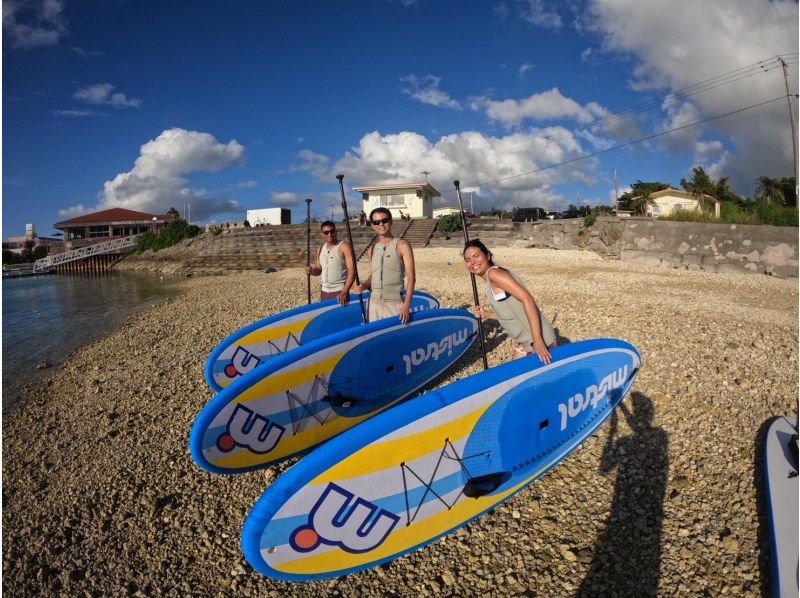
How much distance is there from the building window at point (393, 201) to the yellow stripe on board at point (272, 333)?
1441 inches

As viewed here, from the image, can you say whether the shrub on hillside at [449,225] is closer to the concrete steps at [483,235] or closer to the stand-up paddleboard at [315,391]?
the concrete steps at [483,235]

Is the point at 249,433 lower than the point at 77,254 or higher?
lower

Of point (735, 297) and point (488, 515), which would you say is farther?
point (735, 297)

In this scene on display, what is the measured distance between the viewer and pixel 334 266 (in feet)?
20.5

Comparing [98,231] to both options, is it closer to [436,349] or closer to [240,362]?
[240,362]

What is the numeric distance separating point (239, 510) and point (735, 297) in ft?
39.9

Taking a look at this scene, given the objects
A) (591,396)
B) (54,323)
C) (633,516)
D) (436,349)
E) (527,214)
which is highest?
(527,214)

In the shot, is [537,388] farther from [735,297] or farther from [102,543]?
[735,297]

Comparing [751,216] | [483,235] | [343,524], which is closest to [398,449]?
[343,524]

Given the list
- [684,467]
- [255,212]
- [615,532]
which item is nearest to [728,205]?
[684,467]

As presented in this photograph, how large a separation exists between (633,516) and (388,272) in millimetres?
3426

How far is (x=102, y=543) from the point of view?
3.15 metres

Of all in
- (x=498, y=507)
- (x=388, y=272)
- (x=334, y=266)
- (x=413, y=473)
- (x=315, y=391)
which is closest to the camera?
(x=413, y=473)

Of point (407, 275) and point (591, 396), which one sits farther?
point (407, 275)
